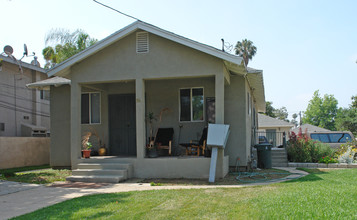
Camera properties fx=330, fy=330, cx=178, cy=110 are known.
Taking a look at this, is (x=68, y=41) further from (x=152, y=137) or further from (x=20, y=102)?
(x=152, y=137)

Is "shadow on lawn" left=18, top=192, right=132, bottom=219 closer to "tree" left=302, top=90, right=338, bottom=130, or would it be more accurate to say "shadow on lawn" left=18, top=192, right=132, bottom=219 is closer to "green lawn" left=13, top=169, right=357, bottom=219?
"green lawn" left=13, top=169, right=357, bottom=219

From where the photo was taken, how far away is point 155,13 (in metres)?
11.0

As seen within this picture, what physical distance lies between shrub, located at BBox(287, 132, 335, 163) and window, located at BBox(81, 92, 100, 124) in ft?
29.4

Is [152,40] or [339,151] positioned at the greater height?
[152,40]

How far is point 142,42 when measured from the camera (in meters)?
11.2

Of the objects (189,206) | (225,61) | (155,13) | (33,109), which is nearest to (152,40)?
(155,13)

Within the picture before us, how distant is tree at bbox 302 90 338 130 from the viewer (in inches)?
2589

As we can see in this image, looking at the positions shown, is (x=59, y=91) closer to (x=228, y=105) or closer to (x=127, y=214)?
(x=228, y=105)

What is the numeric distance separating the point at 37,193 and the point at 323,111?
6622 cm

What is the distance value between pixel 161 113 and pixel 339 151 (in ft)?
29.4

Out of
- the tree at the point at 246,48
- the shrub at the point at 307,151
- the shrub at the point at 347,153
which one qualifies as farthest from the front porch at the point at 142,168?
the tree at the point at 246,48

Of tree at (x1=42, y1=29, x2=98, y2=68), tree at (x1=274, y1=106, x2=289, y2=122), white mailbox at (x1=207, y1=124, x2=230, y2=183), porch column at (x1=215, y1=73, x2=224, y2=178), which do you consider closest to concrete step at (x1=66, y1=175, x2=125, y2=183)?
white mailbox at (x1=207, y1=124, x2=230, y2=183)

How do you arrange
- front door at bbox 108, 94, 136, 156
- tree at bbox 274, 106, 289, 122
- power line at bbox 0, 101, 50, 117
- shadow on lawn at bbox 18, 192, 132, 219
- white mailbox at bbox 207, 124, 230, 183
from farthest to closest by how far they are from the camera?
tree at bbox 274, 106, 289, 122
power line at bbox 0, 101, 50, 117
front door at bbox 108, 94, 136, 156
white mailbox at bbox 207, 124, 230, 183
shadow on lawn at bbox 18, 192, 132, 219

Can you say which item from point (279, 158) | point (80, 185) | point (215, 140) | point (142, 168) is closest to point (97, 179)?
point (80, 185)
